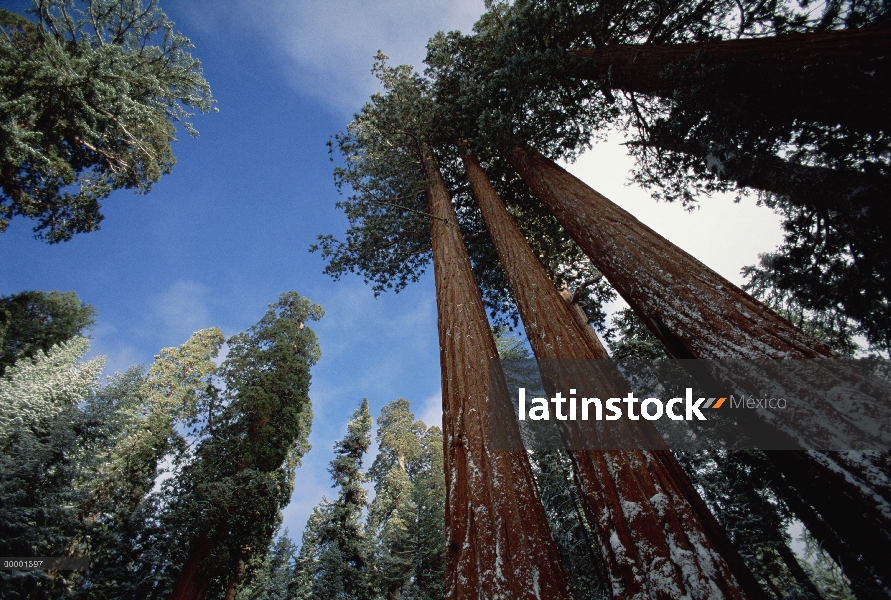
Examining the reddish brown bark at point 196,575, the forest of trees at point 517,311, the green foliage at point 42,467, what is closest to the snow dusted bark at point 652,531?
the forest of trees at point 517,311

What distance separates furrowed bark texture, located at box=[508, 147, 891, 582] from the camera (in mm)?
1495

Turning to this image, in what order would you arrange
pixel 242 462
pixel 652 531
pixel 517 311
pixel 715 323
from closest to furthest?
1. pixel 652 531
2. pixel 715 323
3. pixel 517 311
4. pixel 242 462

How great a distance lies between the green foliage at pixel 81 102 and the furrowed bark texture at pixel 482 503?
9.33m

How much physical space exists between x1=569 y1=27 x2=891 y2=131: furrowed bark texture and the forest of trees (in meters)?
0.02

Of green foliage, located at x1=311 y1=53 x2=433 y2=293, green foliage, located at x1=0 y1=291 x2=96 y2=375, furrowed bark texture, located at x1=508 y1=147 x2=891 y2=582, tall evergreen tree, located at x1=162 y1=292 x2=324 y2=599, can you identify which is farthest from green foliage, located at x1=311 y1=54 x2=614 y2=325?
green foliage, located at x1=0 y1=291 x2=96 y2=375

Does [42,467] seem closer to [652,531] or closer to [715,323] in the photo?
[652,531]

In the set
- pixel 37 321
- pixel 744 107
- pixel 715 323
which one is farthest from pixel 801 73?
pixel 37 321

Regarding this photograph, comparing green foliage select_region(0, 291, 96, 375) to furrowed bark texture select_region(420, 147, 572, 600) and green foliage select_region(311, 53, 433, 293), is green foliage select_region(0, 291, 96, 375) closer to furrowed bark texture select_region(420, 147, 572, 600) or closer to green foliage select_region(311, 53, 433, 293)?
green foliage select_region(311, 53, 433, 293)

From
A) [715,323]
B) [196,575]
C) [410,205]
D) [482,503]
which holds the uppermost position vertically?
[410,205]

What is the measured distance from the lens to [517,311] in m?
4.93

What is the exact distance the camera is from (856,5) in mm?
3238

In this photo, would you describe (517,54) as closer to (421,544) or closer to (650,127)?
(650,127)

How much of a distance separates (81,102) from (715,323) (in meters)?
11.4

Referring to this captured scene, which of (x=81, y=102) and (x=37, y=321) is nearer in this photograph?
(x=81, y=102)
